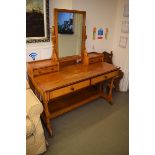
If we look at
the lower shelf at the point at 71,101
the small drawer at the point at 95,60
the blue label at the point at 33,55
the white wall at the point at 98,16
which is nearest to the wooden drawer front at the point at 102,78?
the small drawer at the point at 95,60

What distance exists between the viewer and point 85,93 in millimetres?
3164

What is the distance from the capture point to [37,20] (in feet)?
7.40

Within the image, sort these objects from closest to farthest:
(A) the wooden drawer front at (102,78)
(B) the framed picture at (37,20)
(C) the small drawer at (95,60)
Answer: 1. (B) the framed picture at (37,20)
2. (A) the wooden drawer front at (102,78)
3. (C) the small drawer at (95,60)

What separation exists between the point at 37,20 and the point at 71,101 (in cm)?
144

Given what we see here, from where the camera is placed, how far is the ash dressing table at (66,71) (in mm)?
2088

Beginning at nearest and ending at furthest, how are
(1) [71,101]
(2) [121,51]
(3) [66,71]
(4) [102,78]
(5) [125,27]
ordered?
(3) [66,71] < (4) [102,78] < (1) [71,101] < (5) [125,27] < (2) [121,51]

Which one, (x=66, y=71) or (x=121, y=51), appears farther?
(x=121, y=51)

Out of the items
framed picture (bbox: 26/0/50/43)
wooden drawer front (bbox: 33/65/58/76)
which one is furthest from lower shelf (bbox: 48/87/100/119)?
framed picture (bbox: 26/0/50/43)

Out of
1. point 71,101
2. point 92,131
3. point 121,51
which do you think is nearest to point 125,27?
point 121,51

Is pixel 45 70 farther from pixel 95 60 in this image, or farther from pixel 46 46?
pixel 95 60

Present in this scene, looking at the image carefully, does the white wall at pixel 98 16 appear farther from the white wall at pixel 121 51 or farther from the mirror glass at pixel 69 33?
the mirror glass at pixel 69 33

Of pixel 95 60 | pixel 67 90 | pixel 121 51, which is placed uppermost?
pixel 121 51

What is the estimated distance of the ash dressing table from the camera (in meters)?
2.09
